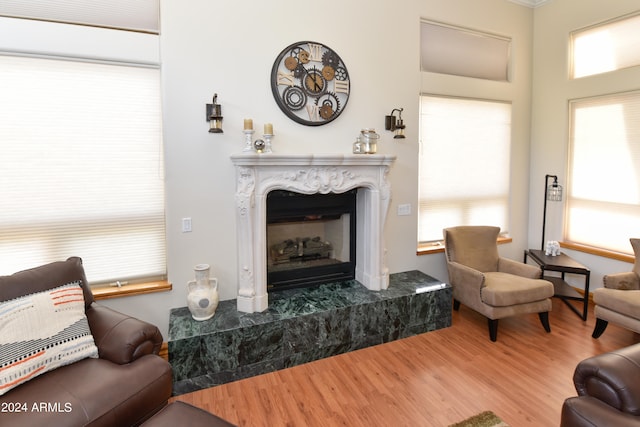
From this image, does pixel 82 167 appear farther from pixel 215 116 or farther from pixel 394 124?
pixel 394 124

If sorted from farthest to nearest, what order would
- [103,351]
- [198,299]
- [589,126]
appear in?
[589,126]
[198,299]
[103,351]

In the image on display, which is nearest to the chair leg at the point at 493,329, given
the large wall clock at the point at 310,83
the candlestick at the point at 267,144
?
the large wall clock at the point at 310,83

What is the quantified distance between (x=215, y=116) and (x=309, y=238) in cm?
147

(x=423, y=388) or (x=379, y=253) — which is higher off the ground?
(x=379, y=253)

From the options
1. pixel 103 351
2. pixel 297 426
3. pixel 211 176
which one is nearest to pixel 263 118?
pixel 211 176

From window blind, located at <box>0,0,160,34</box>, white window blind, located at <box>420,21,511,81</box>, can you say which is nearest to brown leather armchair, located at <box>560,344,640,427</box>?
white window blind, located at <box>420,21,511,81</box>

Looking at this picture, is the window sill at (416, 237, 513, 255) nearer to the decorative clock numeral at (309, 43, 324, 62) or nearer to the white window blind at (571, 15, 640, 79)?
the decorative clock numeral at (309, 43, 324, 62)

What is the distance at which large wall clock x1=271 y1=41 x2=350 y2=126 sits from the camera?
3158mm

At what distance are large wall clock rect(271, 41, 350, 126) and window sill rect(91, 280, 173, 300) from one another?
6.04 feet

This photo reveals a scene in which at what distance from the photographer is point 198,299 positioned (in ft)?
8.93

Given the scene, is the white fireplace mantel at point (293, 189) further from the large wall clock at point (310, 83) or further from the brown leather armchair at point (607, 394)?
the brown leather armchair at point (607, 394)

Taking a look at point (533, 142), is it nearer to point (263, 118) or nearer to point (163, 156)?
point (263, 118)

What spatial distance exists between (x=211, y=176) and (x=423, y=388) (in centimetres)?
235

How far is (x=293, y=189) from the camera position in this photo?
3.07 m
